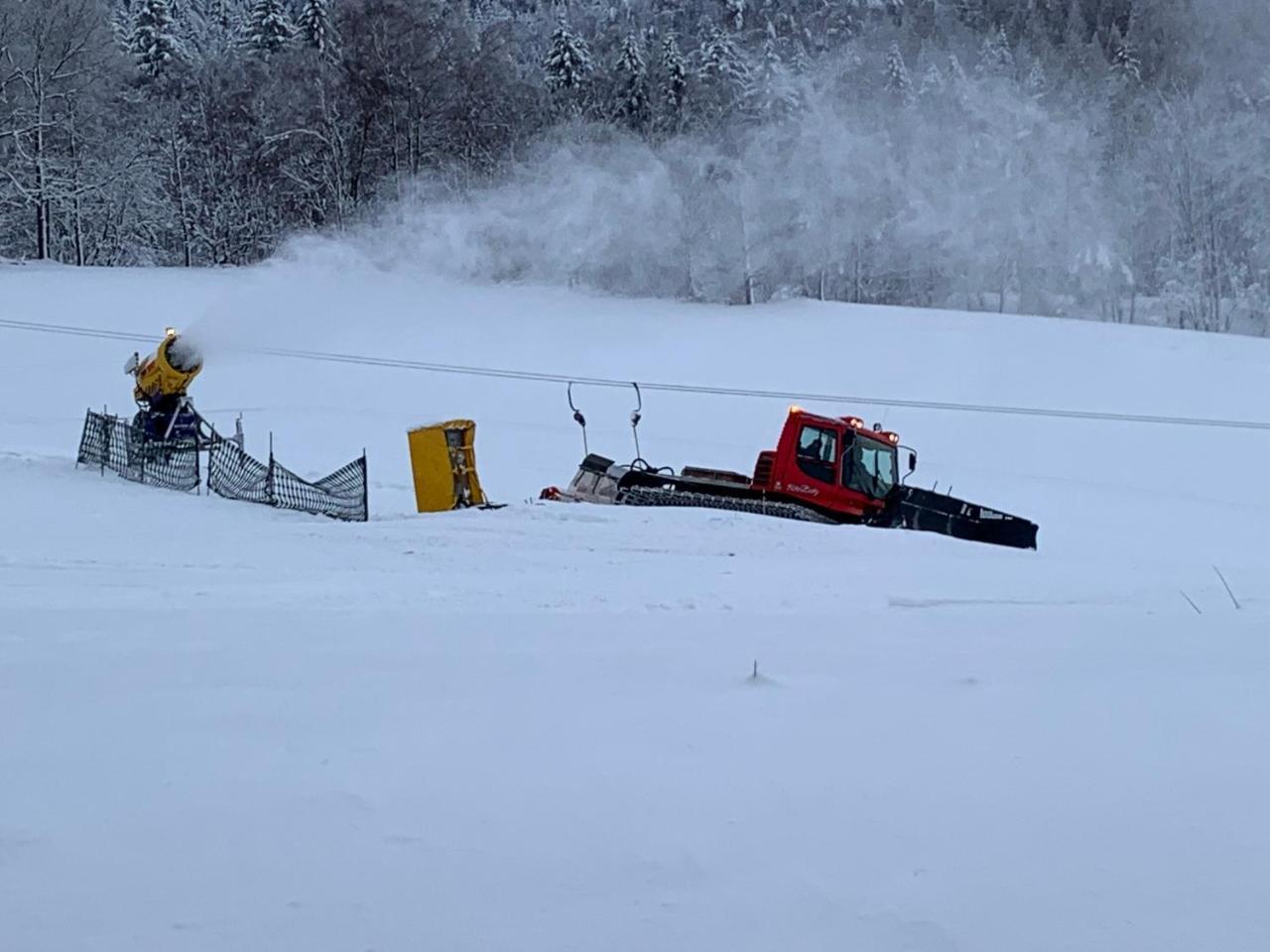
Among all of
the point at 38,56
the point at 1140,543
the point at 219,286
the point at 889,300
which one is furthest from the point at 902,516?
the point at 38,56

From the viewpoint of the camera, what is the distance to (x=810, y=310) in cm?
3822

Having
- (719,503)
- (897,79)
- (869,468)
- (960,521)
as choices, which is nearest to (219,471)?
(719,503)

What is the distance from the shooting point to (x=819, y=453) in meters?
15.1

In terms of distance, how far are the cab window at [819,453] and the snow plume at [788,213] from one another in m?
22.4

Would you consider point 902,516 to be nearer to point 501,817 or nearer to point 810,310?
point 501,817

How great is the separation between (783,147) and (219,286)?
21.0 meters

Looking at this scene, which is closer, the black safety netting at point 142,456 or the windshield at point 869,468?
the windshield at point 869,468

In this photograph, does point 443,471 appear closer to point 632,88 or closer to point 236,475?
point 236,475

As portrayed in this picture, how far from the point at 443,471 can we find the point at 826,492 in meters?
5.25

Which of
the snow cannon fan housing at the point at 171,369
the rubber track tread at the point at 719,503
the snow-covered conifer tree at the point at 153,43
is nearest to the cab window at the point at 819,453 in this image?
the rubber track tread at the point at 719,503

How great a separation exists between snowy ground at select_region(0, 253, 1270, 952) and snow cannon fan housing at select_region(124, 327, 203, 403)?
4076mm

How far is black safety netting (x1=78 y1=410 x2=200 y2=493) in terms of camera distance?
16.3 m

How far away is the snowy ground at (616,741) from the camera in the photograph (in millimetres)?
3158

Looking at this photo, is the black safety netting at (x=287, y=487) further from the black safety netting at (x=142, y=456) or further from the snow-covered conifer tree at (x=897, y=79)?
the snow-covered conifer tree at (x=897, y=79)
